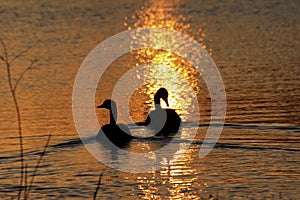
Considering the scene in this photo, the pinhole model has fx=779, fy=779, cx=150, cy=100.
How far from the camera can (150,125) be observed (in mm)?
16156

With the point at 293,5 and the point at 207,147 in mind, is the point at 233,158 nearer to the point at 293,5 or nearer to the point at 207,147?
the point at 207,147

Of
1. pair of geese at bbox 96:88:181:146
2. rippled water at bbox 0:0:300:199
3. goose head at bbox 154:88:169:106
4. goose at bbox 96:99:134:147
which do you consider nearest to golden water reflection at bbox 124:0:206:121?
rippled water at bbox 0:0:300:199

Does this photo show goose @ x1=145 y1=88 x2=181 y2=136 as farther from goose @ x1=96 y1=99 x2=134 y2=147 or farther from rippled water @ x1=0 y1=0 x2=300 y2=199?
Answer: goose @ x1=96 y1=99 x2=134 y2=147

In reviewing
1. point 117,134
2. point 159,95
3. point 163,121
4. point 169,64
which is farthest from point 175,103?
point 169,64

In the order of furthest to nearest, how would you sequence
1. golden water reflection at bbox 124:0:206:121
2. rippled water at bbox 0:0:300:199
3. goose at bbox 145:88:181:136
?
golden water reflection at bbox 124:0:206:121 → goose at bbox 145:88:181:136 → rippled water at bbox 0:0:300:199

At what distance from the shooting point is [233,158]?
516 inches

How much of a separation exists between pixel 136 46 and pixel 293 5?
1220cm

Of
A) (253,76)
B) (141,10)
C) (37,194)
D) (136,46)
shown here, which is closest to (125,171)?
(37,194)

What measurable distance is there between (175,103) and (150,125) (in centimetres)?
261

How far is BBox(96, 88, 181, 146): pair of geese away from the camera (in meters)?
15.1

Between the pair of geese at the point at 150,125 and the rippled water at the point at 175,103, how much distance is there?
0.95ft

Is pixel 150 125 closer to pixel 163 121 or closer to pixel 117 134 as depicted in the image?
pixel 163 121

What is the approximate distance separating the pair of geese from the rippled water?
0.95 feet

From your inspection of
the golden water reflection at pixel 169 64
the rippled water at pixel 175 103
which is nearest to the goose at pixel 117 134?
the rippled water at pixel 175 103
